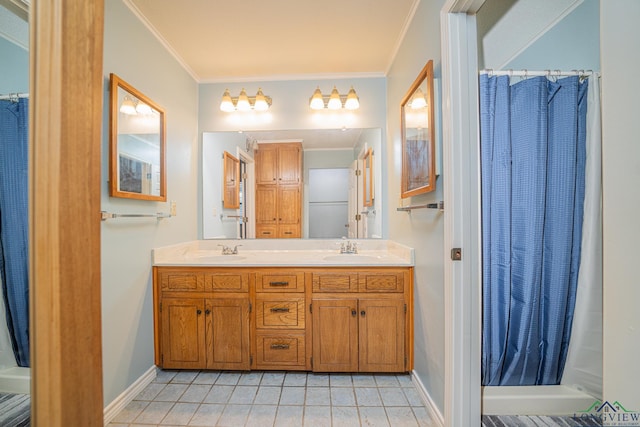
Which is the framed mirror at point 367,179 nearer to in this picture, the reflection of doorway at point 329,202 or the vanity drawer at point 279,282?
the reflection of doorway at point 329,202

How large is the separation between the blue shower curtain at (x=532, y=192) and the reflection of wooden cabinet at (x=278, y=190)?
57.0 inches

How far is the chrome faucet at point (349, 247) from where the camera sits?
231cm

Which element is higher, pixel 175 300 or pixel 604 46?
pixel 604 46

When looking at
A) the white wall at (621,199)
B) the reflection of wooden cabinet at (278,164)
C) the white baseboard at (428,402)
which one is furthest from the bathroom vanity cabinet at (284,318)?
the white wall at (621,199)

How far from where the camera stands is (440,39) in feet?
4.35

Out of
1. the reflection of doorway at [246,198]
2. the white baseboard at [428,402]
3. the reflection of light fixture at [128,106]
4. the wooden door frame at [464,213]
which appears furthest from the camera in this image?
the reflection of doorway at [246,198]

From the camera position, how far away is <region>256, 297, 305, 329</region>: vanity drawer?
1862mm

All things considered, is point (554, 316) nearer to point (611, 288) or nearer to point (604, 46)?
point (611, 288)

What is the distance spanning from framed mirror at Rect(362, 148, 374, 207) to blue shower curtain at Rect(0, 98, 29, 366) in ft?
6.79

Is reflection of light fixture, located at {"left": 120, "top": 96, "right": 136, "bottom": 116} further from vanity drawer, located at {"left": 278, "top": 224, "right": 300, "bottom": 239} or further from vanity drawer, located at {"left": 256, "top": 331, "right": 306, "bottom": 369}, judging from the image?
vanity drawer, located at {"left": 256, "top": 331, "right": 306, "bottom": 369}

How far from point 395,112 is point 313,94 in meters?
0.75

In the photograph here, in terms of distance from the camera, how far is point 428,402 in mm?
1528

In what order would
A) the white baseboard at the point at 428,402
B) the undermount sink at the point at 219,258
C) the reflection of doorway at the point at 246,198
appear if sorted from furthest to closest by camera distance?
1. the reflection of doorway at the point at 246,198
2. the undermount sink at the point at 219,258
3. the white baseboard at the point at 428,402

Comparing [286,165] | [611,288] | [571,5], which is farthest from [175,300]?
[571,5]
